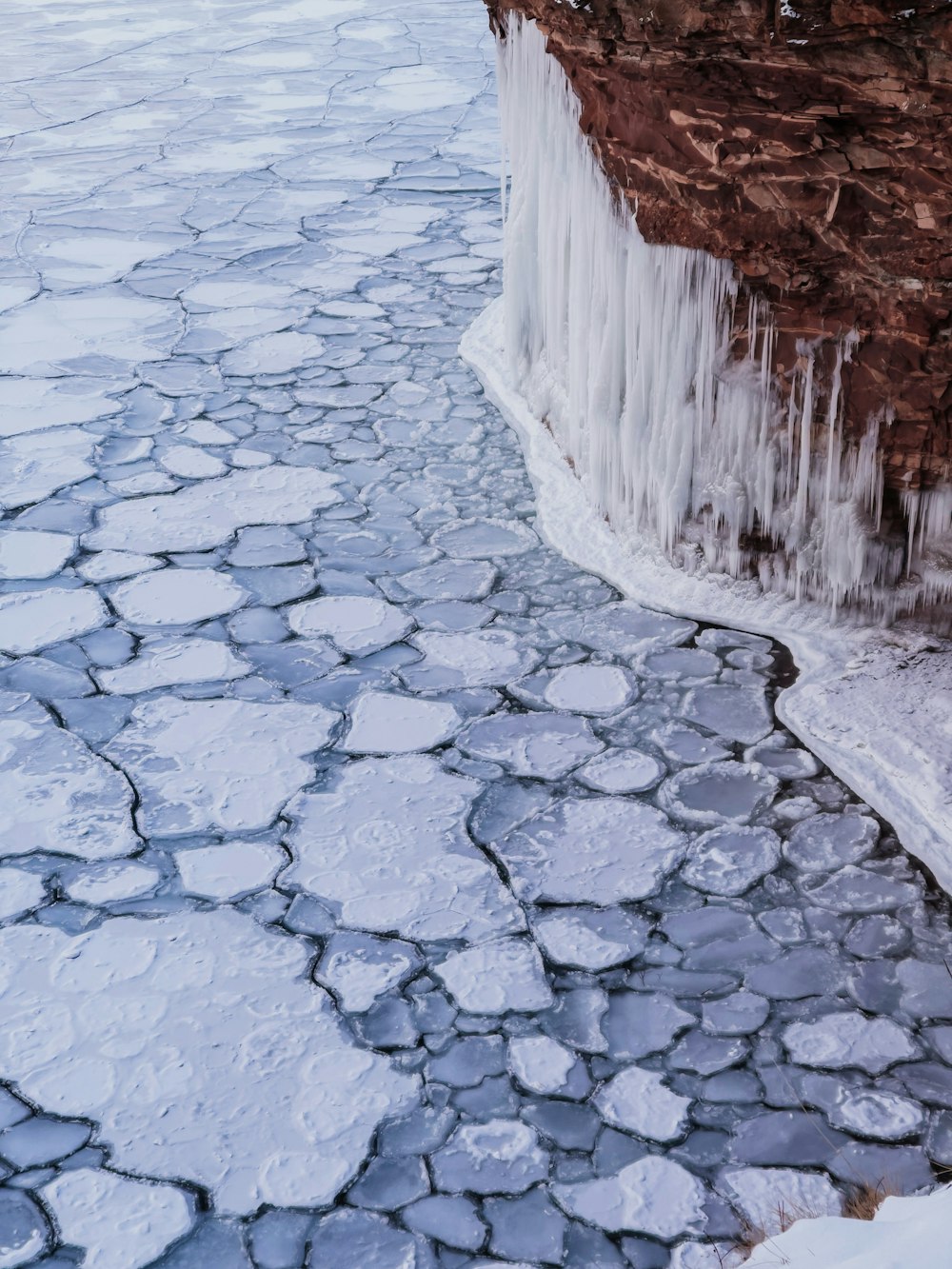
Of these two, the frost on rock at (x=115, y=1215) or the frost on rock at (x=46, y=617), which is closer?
the frost on rock at (x=115, y=1215)

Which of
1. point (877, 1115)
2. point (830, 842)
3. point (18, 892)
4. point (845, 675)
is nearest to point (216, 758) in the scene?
point (18, 892)

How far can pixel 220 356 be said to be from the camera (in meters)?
4.92

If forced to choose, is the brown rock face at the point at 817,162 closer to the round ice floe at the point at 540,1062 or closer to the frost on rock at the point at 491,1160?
the round ice floe at the point at 540,1062

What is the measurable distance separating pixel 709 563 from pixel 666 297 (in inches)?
27.4

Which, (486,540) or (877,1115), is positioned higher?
(486,540)

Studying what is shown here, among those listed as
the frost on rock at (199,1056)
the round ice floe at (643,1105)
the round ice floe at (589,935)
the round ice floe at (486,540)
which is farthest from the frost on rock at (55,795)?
the round ice floe at (486,540)

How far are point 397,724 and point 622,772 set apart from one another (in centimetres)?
54

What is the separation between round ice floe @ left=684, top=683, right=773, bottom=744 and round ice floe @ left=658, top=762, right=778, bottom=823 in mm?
120

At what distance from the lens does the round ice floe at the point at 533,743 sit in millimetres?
2900

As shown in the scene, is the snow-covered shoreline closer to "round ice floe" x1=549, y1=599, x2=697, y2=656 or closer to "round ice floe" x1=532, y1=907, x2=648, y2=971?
"round ice floe" x1=549, y1=599, x2=697, y2=656

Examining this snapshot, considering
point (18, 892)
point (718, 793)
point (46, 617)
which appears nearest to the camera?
point (18, 892)

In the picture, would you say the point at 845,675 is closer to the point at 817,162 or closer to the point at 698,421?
the point at 698,421

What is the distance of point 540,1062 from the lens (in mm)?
2219

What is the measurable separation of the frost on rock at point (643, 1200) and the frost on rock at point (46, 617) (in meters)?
1.99
